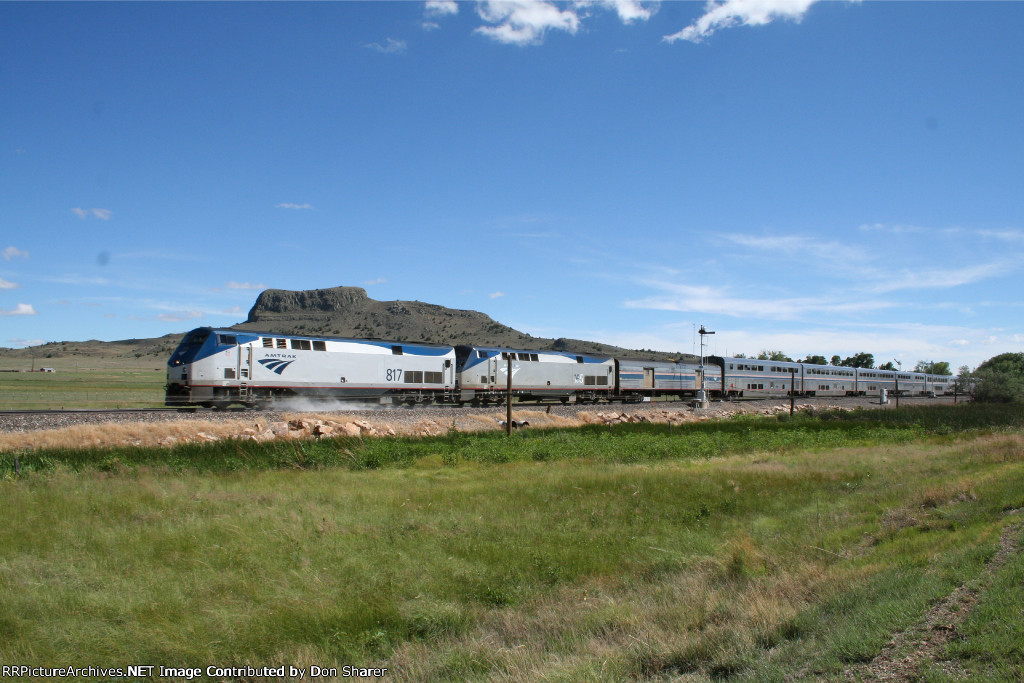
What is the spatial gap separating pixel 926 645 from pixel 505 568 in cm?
621

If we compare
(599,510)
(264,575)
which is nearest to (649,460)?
(599,510)

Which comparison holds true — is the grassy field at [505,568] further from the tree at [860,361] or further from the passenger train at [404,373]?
the tree at [860,361]

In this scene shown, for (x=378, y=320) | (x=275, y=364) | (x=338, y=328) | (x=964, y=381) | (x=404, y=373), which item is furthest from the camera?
(x=378, y=320)

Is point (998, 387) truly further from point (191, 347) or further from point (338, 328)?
point (338, 328)

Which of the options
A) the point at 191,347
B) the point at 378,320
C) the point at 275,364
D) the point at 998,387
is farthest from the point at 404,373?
the point at 378,320

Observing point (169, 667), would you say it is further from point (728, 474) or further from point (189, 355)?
A: point (189, 355)

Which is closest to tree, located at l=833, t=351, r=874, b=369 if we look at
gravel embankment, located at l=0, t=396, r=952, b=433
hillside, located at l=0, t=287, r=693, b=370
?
hillside, located at l=0, t=287, r=693, b=370

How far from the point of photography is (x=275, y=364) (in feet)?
115

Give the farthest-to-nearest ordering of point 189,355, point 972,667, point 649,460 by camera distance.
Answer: point 189,355 → point 649,460 → point 972,667

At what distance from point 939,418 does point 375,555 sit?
4318 cm

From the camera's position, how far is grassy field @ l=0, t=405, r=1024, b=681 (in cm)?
675

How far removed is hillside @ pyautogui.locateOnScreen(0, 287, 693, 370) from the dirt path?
4603 inches

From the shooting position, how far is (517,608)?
8750 millimetres

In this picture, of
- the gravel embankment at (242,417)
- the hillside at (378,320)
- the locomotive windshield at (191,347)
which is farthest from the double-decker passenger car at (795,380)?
the locomotive windshield at (191,347)
